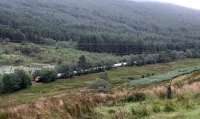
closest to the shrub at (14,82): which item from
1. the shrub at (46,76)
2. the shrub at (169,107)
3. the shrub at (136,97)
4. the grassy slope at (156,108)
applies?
the shrub at (46,76)

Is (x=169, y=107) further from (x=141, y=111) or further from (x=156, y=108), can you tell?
(x=141, y=111)

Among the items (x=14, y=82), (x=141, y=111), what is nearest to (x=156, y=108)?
(x=141, y=111)

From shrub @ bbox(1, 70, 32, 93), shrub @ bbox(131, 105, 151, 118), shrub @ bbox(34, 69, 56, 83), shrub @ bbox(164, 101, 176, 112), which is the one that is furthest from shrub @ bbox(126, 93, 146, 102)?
shrub @ bbox(34, 69, 56, 83)

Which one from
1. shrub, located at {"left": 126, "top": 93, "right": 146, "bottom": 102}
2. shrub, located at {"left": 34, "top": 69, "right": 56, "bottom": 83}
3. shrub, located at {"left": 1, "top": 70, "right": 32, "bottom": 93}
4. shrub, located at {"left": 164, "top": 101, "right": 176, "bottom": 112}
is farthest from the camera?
shrub, located at {"left": 34, "top": 69, "right": 56, "bottom": 83}

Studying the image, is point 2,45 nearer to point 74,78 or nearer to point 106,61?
point 106,61

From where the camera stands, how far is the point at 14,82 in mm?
115250

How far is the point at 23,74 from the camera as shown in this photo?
119m

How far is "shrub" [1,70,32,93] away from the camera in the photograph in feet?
375

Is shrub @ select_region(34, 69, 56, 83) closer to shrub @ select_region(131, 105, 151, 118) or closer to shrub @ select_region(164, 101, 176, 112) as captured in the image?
shrub @ select_region(164, 101, 176, 112)

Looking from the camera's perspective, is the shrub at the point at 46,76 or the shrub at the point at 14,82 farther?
the shrub at the point at 46,76

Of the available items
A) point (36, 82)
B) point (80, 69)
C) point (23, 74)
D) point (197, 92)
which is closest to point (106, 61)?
point (80, 69)

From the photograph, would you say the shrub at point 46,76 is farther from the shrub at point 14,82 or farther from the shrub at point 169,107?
the shrub at point 169,107

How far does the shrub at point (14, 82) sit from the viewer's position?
114188mm

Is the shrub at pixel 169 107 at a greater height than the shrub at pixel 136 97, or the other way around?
the shrub at pixel 136 97
